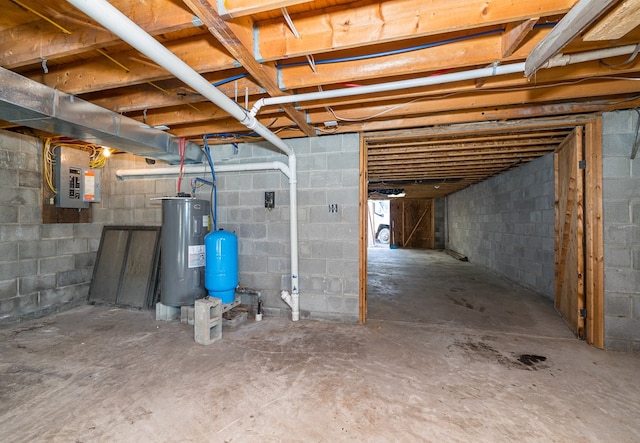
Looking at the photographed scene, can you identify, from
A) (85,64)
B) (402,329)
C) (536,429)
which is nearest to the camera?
(536,429)

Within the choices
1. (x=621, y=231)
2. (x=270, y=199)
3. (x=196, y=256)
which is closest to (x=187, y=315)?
(x=196, y=256)

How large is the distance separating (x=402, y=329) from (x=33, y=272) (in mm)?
4129

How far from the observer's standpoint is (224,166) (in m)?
3.25

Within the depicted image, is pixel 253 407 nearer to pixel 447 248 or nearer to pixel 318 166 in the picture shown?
pixel 318 166

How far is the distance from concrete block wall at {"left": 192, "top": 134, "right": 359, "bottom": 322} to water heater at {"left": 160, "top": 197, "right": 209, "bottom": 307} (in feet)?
1.70

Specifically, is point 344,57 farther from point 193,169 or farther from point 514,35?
point 193,169

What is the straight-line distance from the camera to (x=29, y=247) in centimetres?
307

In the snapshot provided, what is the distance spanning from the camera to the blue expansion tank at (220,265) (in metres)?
2.73

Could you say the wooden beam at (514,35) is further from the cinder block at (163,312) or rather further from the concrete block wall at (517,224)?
the cinder block at (163,312)

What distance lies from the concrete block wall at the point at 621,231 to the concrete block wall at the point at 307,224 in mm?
2160

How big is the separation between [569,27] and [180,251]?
3.23 m

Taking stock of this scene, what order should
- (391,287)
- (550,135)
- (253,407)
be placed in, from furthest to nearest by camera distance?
(391,287), (550,135), (253,407)

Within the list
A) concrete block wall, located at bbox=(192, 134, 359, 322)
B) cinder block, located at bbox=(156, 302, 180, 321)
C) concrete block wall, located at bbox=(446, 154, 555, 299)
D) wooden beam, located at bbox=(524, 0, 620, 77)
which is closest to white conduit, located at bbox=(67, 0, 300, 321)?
concrete block wall, located at bbox=(192, 134, 359, 322)

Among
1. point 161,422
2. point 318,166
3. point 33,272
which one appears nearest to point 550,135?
point 318,166
